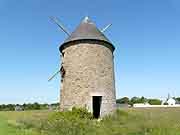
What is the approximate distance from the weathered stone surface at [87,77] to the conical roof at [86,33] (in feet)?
1.59

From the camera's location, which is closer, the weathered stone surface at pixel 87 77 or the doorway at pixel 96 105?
the weathered stone surface at pixel 87 77

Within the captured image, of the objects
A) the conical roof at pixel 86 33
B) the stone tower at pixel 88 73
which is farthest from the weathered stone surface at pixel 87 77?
the conical roof at pixel 86 33

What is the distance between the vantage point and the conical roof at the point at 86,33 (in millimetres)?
19375

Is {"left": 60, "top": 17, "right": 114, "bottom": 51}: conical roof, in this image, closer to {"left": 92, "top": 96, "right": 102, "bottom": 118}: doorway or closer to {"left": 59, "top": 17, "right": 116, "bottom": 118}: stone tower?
{"left": 59, "top": 17, "right": 116, "bottom": 118}: stone tower

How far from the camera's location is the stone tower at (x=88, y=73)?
1841cm

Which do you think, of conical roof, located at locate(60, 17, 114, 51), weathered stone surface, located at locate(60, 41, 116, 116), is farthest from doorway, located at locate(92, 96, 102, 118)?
conical roof, located at locate(60, 17, 114, 51)

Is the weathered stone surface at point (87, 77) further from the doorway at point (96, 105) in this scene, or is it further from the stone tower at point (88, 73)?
the doorway at point (96, 105)

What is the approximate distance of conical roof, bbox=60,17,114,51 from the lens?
19.4 meters

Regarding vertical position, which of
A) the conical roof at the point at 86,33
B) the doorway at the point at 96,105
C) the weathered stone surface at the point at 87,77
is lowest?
the doorway at the point at 96,105

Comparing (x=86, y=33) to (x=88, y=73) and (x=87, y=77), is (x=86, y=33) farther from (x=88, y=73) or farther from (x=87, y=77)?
(x=87, y=77)

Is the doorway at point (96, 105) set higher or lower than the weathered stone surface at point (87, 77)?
lower

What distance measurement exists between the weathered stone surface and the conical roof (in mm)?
486

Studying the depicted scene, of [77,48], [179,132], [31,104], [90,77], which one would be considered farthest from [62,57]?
[31,104]

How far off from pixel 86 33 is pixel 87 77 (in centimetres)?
361
